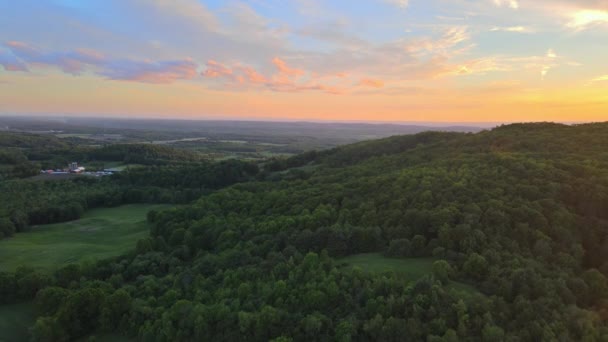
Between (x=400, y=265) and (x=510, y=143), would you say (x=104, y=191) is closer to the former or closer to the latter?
(x=400, y=265)

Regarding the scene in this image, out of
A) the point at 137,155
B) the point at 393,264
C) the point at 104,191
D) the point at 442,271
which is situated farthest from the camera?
the point at 137,155

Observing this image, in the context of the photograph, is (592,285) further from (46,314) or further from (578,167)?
(46,314)

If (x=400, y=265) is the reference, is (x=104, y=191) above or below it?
below

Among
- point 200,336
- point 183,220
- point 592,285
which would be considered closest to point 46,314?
point 200,336

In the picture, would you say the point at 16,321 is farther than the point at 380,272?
Yes

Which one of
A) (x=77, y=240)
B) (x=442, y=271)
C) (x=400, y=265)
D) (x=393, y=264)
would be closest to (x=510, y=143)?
(x=400, y=265)

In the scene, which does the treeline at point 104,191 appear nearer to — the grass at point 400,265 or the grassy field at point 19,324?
the grassy field at point 19,324
